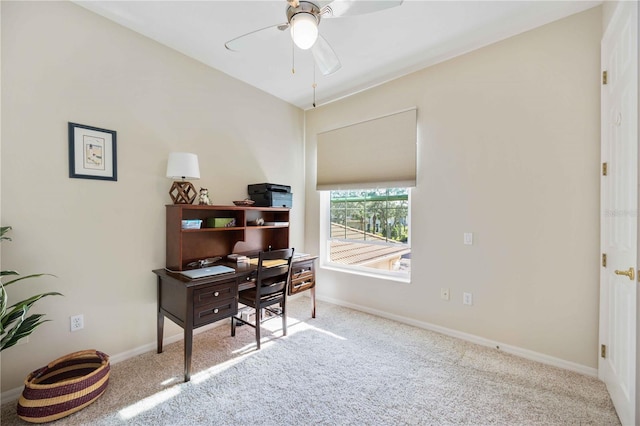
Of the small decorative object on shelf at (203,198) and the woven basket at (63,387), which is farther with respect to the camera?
the small decorative object on shelf at (203,198)

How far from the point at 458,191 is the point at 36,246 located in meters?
3.38

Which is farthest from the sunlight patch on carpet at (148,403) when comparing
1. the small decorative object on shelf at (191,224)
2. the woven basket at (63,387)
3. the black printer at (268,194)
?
the black printer at (268,194)

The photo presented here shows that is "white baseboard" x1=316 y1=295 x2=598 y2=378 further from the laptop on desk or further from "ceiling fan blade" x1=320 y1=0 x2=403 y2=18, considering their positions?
"ceiling fan blade" x1=320 y1=0 x2=403 y2=18

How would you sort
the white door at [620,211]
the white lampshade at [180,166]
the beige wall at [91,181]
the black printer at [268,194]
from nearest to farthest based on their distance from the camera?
1. the white door at [620,211]
2. the beige wall at [91,181]
3. the white lampshade at [180,166]
4. the black printer at [268,194]

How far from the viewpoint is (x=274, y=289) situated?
2.53m

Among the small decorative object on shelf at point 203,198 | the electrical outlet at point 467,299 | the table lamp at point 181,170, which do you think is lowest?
the electrical outlet at point 467,299

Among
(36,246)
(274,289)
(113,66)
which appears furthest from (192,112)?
(274,289)

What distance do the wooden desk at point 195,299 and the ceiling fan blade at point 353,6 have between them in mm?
1979

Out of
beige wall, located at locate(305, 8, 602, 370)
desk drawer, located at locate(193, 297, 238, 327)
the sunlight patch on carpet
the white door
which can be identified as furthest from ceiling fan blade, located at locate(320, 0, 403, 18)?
the sunlight patch on carpet

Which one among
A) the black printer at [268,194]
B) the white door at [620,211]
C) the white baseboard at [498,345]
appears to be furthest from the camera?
the black printer at [268,194]

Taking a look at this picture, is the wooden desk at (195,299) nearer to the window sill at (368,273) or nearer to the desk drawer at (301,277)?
the desk drawer at (301,277)

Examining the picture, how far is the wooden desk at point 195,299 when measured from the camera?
196 cm

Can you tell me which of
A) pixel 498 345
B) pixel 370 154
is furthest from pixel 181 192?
pixel 498 345

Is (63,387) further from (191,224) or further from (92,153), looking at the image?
(92,153)
